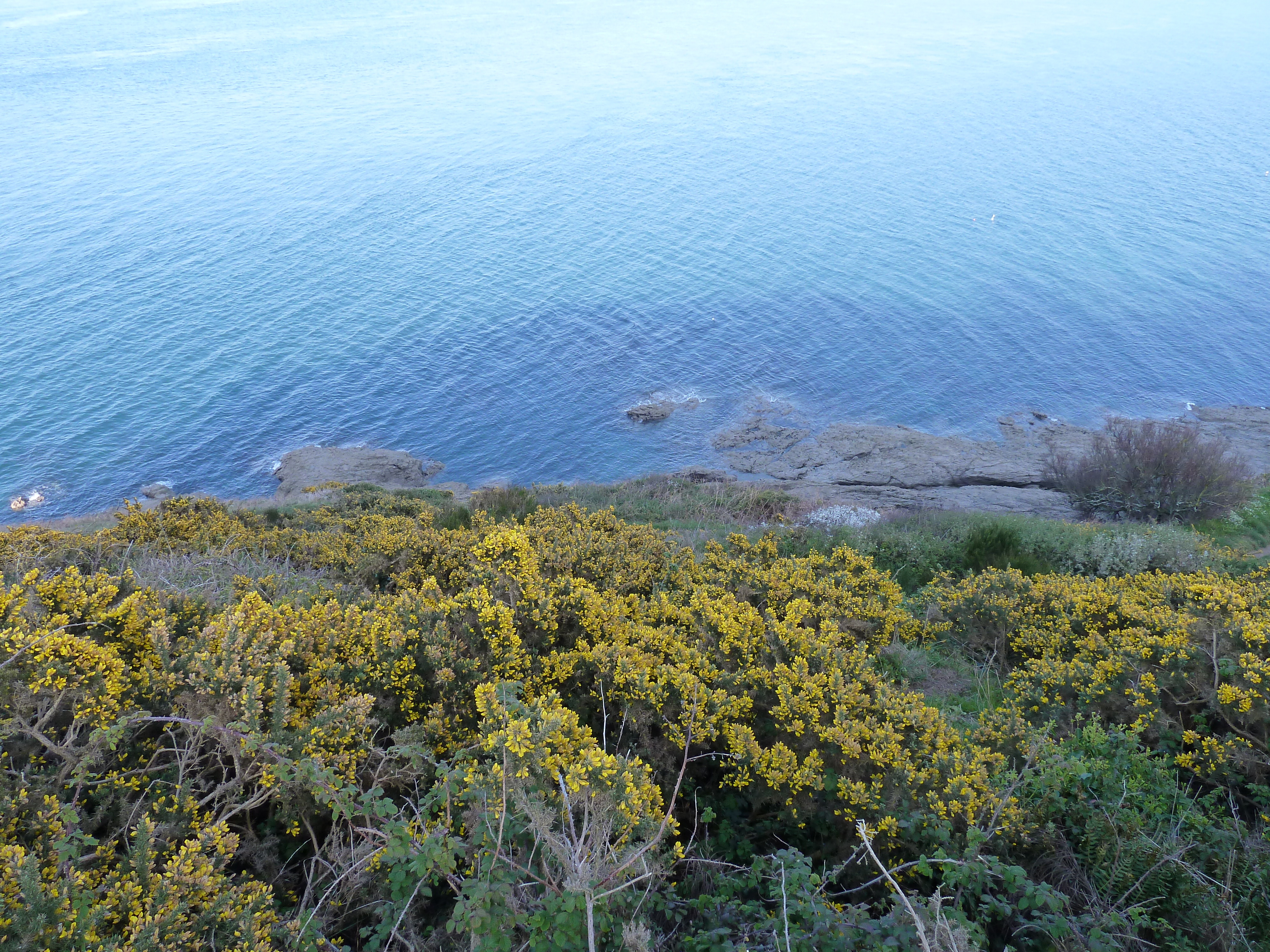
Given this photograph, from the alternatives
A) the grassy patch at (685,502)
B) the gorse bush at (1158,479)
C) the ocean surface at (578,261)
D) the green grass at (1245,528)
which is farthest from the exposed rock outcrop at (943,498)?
the ocean surface at (578,261)

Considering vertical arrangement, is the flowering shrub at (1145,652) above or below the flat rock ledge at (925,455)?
above

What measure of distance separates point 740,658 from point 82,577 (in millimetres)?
5710

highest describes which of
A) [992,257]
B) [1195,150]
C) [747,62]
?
[747,62]

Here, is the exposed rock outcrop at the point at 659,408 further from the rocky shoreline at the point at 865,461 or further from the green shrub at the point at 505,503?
the green shrub at the point at 505,503

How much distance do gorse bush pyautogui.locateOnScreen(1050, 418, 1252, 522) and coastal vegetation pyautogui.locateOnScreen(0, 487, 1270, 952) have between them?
17432 millimetres

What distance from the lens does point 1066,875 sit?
5309 millimetres

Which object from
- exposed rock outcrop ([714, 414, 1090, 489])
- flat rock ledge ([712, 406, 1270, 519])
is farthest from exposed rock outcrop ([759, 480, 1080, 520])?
exposed rock outcrop ([714, 414, 1090, 489])

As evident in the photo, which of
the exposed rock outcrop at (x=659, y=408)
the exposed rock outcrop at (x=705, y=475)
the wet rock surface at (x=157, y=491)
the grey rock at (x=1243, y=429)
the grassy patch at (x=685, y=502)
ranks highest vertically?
the grassy patch at (x=685, y=502)

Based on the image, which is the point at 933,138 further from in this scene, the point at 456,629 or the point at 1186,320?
the point at 456,629

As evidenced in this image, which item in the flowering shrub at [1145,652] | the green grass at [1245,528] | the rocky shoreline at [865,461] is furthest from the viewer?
the rocky shoreline at [865,461]

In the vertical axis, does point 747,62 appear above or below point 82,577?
above

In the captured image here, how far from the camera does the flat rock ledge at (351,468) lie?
36.1 meters

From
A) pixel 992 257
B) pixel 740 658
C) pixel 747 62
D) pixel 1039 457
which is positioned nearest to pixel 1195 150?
pixel 992 257

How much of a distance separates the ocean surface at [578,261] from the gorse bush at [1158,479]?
13.5 metres
